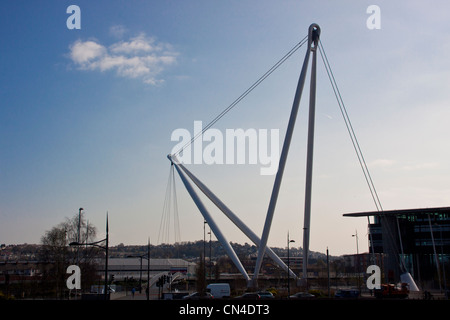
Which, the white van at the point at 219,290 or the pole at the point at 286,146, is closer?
the pole at the point at 286,146

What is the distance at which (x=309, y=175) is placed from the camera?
44500 mm

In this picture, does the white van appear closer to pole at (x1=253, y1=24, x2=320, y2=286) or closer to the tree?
pole at (x1=253, y1=24, x2=320, y2=286)

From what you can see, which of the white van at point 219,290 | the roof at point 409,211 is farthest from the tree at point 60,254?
the roof at point 409,211

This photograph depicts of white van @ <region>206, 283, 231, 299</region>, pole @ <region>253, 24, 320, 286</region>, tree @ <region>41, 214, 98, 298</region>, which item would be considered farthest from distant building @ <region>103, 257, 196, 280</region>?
pole @ <region>253, 24, 320, 286</region>

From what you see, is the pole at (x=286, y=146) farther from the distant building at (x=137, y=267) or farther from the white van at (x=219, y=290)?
the distant building at (x=137, y=267)

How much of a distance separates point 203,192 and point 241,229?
27.3ft

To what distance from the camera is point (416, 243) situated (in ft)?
242

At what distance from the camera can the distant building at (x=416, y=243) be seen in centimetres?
7144

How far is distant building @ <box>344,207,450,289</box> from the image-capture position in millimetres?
71438

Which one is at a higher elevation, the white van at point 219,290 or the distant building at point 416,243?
the distant building at point 416,243

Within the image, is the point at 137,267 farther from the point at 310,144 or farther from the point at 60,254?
the point at 310,144
